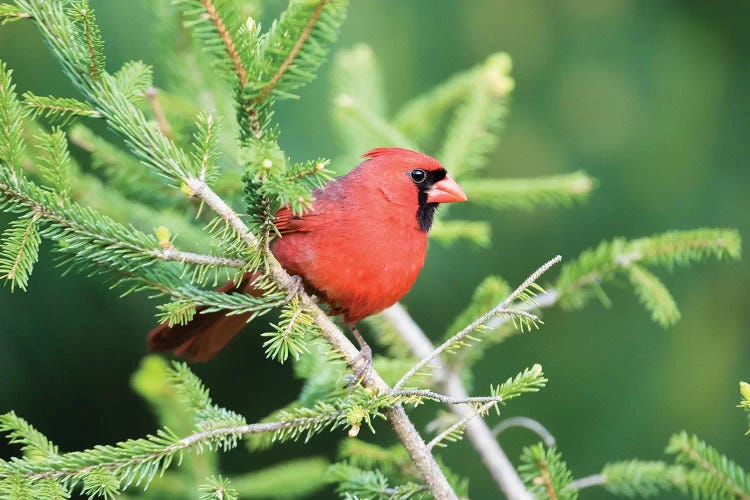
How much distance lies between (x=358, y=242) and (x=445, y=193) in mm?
420

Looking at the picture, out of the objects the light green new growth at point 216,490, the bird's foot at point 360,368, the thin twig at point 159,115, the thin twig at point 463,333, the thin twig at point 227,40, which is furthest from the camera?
the thin twig at point 159,115

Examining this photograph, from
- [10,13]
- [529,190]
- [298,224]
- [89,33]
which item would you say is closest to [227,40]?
[89,33]

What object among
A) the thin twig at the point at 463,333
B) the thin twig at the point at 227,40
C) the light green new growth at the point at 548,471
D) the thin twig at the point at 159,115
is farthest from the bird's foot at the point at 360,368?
the thin twig at the point at 159,115

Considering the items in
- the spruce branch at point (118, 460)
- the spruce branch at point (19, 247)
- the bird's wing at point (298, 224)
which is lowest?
the spruce branch at point (118, 460)

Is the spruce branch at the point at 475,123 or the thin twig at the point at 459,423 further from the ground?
the spruce branch at the point at 475,123

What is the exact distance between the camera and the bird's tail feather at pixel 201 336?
226 centimetres

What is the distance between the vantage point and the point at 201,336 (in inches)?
90.9

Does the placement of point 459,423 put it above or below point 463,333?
below

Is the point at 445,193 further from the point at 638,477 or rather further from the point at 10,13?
the point at 10,13

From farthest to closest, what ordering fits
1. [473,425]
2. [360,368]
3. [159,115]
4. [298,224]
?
[159,115]
[473,425]
[298,224]
[360,368]

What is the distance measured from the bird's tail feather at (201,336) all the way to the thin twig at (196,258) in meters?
0.76

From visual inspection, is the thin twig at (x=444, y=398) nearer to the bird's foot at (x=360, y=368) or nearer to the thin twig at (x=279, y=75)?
the bird's foot at (x=360, y=368)

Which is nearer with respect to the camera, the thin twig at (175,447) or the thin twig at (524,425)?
the thin twig at (175,447)

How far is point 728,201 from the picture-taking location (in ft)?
12.4
